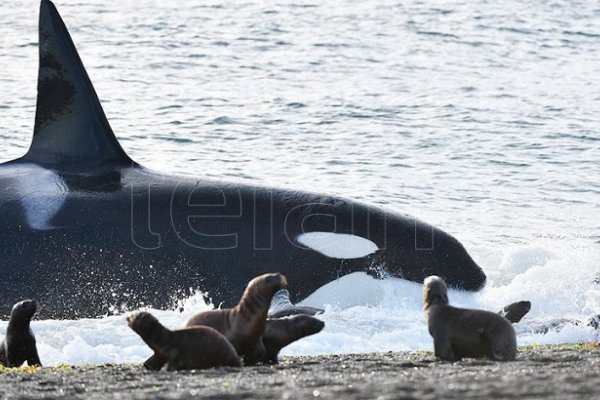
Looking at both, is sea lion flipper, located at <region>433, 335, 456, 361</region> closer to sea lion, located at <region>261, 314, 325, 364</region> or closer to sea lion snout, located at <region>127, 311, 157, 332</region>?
→ sea lion, located at <region>261, 314, 325, 364</region>

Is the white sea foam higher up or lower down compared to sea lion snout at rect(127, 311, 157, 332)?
lower down

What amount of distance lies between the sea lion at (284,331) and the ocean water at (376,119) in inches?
81.0

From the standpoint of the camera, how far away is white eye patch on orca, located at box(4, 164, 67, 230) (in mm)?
13922

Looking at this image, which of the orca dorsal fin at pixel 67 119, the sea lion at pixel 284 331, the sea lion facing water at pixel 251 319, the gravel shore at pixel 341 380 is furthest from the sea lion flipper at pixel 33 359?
the orca dorsal fin at pixel 67 119

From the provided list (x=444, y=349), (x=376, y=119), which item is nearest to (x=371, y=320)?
(x=444, y=349)

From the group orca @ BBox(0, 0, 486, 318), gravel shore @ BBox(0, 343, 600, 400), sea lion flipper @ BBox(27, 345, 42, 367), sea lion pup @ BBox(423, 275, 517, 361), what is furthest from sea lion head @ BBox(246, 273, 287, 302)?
orca @ BBox(0, 0, 486, 318)

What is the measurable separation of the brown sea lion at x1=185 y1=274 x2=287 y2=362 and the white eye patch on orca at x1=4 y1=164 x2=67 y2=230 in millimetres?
4319

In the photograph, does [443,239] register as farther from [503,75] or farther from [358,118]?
[503,75]

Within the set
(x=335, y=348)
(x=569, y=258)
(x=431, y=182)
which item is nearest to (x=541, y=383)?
(x=335, y=348)

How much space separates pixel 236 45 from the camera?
38.5 metres

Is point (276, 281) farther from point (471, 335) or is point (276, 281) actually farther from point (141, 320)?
point (471, 335)

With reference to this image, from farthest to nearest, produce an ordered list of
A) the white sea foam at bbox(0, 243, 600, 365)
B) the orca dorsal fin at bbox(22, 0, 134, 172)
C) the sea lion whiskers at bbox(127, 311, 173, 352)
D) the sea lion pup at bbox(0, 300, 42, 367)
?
the orca dorsal fin at bbox(22, 0, 134, 172), the white sea foam at bbox(0, 243, 600, 365), the sea lion pup at bbox(0, 300, 42, 367), the sea lion whiskers at bbox(127, 311, 173, 352)

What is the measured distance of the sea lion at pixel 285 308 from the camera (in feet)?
42.0

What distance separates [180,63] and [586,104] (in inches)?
434
